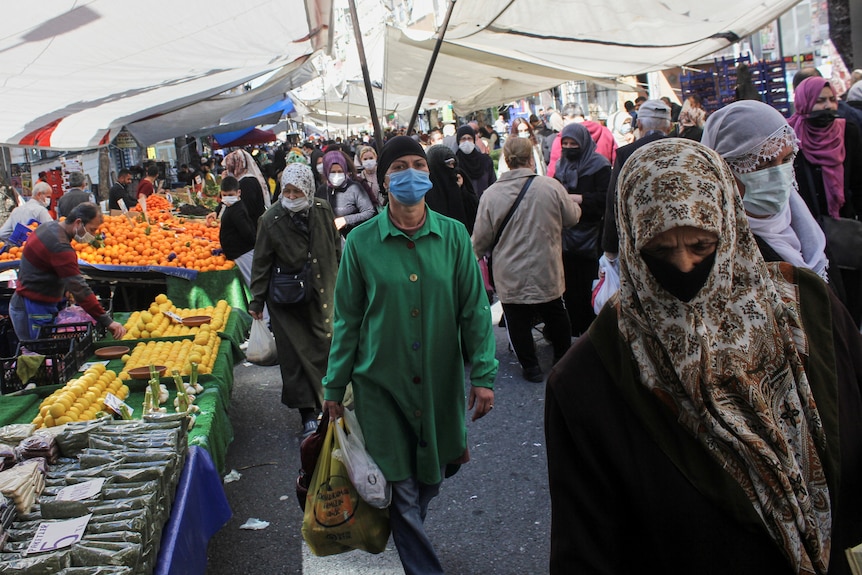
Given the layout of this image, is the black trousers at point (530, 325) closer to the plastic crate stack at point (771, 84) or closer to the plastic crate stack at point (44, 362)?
the plastic crate stack at point (44, 362)

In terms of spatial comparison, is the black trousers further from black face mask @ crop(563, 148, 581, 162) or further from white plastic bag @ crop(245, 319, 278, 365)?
white plastic bag @ crop(245, 319, 278, 365)

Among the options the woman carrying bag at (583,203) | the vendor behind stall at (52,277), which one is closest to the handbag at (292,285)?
the vendor behind stall at (52,277)

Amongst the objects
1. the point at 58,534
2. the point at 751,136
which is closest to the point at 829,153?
the point at 751,136

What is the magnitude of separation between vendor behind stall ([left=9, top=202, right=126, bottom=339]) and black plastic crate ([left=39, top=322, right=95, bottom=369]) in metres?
0.11

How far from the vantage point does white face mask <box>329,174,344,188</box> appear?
27.6ft

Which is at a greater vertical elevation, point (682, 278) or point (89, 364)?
point (682, 278)

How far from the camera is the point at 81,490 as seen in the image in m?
3.56

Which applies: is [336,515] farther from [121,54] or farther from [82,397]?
[121,54]

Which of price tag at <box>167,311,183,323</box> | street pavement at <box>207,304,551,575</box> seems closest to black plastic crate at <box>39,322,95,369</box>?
price tag at <box>167,311,183,323</box>

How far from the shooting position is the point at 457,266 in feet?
11.9

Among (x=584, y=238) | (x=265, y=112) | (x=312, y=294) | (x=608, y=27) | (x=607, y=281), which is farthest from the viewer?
A: (x=265, y=112)

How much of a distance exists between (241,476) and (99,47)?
3.08 meters

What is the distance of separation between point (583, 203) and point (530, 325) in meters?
1.20

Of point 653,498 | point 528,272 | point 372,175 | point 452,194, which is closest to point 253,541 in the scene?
point 528,272
